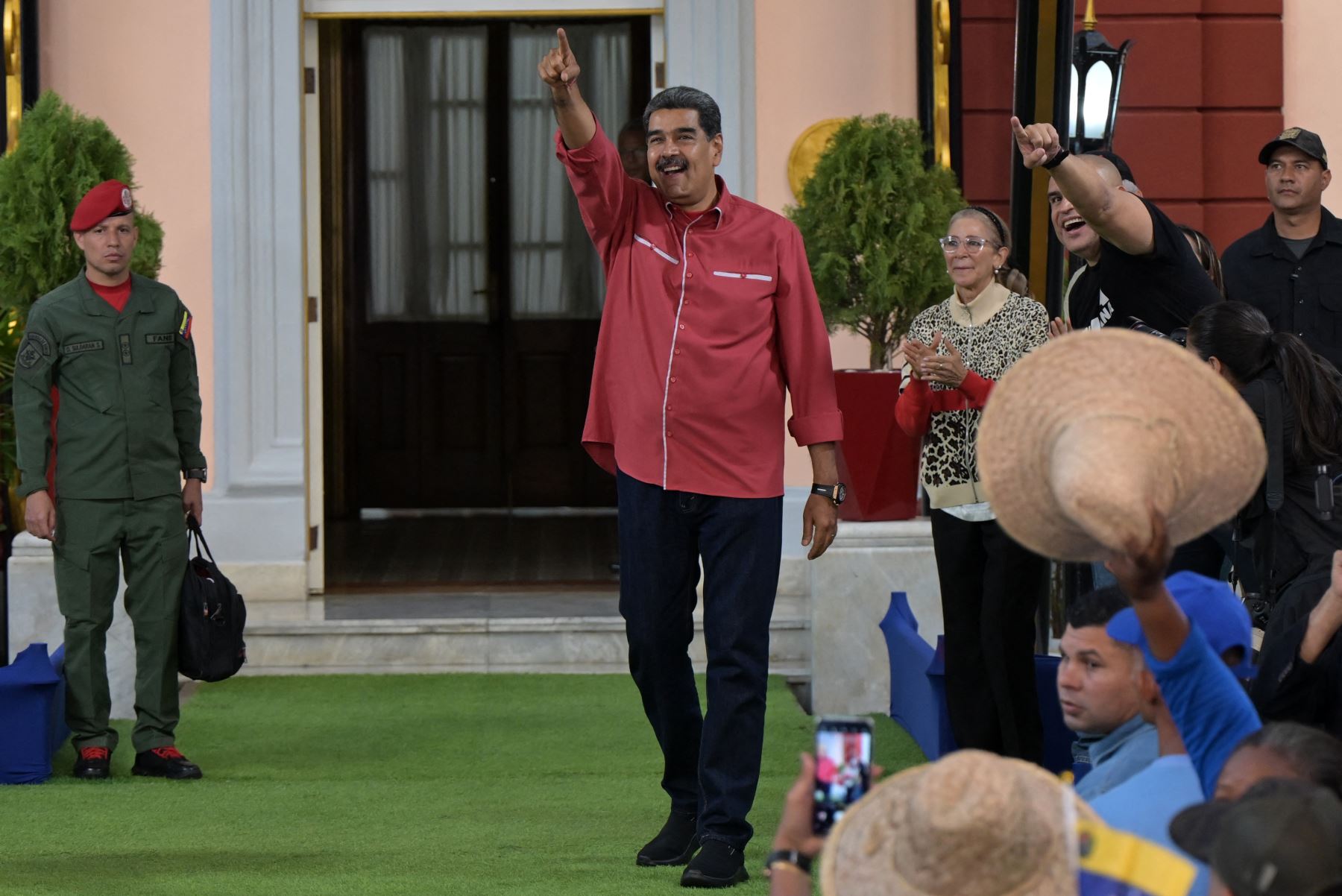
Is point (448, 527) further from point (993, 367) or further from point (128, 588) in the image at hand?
point (993, 367)

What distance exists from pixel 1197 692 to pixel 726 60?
5.66 metres

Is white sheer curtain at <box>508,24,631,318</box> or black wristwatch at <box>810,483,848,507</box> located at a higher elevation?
white sheer curtain at <box>508,24,631,318</box>

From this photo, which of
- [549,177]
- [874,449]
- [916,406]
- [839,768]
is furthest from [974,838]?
[549,177]

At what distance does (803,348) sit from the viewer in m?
4.05

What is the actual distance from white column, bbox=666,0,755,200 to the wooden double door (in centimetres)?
320

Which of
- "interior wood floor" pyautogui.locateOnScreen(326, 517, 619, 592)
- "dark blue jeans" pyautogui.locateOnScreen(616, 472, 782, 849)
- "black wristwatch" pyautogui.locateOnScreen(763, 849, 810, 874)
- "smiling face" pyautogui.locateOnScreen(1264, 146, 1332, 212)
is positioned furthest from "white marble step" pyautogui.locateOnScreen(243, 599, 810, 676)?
"black wristwatch" pyautogui.locateOnScreen(763, 849, 810, 874)

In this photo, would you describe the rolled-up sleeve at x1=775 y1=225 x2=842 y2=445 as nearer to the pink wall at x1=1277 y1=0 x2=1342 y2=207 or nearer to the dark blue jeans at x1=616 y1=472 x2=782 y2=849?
the dark blue jeans at x1=616 y1=472 x2=782 y2=849

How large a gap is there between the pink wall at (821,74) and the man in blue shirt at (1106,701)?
4959mm

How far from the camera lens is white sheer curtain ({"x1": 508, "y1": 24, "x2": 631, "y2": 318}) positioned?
35.0 feet

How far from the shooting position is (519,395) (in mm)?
11211

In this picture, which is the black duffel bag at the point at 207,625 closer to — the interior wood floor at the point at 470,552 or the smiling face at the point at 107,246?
the smiling face at the point at 107,246

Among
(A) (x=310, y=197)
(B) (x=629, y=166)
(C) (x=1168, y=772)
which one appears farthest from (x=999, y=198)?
(C) (x=1168, y=772)

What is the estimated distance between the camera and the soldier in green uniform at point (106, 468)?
17.0ft

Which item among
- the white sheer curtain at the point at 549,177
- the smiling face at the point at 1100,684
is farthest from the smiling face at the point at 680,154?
the white sheer curtain at the point at 549,177
